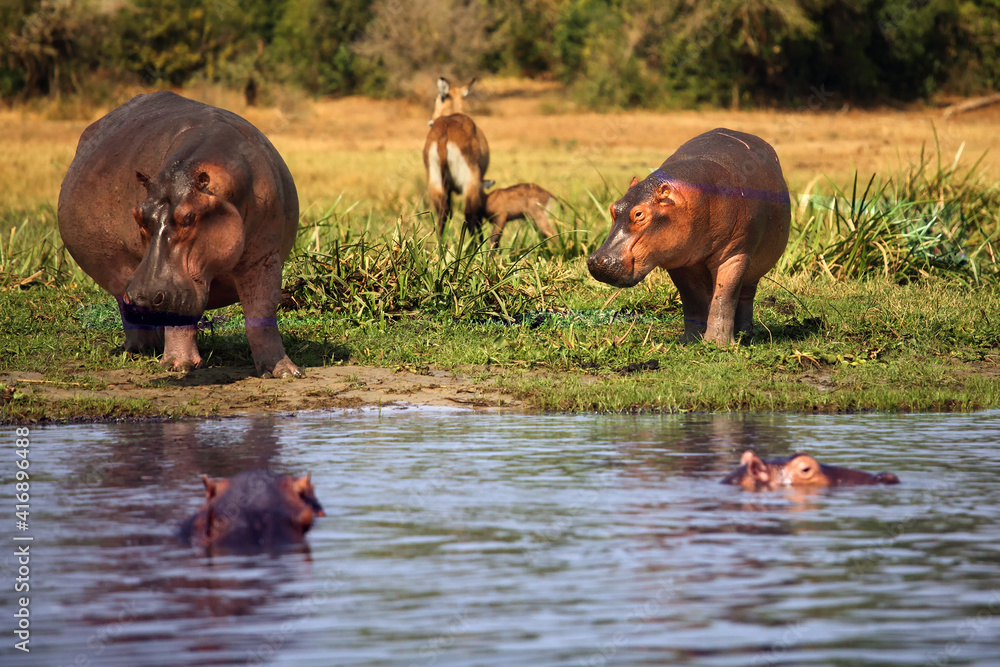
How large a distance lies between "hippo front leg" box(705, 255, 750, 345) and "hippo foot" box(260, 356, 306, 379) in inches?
98.6

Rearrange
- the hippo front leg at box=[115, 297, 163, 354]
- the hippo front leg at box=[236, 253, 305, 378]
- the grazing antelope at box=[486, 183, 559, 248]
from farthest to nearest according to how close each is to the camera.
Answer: the grazing antelope at box=[486, 183, 559, 248]
the hippo front leg at box=[115, 297, 163, 354]
the hippo front leg at box=[236, 253, 305, 378]

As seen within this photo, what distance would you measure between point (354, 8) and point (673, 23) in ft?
35.3

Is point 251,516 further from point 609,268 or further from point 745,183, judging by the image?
point 745,183

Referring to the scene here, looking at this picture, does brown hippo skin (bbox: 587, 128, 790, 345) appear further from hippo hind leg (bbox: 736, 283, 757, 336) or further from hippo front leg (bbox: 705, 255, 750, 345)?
hippo hind leg (bbox: 736, 283, 757, 336)

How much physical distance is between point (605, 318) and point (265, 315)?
2.77m

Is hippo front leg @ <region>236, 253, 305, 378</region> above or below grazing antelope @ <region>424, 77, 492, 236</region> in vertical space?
below

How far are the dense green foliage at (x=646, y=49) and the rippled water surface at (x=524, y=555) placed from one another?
84.7 ft

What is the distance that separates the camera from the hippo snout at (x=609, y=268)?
745cm

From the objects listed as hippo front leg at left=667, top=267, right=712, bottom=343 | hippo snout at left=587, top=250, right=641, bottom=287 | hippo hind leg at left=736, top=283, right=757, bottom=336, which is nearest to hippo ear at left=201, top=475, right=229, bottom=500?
hippo snout at left=587, top=250, right=641, bottom=287

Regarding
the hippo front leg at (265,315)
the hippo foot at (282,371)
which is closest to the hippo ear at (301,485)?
the hippo front leg at (265,315)

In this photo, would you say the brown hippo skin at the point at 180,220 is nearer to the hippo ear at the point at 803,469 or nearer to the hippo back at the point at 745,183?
the hippo back at the point at 745,183

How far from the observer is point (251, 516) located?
4.56m

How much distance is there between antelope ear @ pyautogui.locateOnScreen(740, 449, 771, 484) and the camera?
16.9 feet

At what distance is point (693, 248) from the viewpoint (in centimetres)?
761
